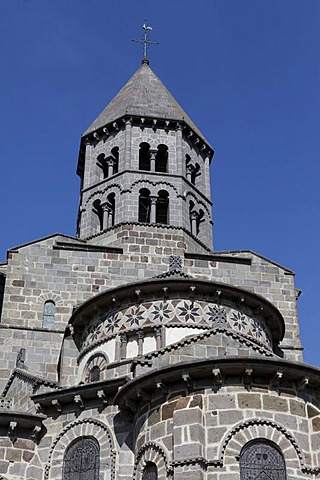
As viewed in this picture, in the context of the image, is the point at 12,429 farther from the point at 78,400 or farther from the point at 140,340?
the point at 140,340

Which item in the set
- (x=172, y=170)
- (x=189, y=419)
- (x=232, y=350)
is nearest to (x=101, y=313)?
(x=232, y=350)

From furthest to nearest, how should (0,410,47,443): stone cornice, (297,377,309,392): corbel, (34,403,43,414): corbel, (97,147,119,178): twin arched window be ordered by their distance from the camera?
1. (97,147,119,178): twin arched window
2. (34,403,43,414): corbel
3. (0,410,47,443): stone cornice
4. (297,377,309,392): corbel

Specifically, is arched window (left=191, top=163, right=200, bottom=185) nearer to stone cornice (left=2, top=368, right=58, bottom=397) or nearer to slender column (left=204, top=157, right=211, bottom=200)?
slender column (left=204, top=157, right=211, bottom=200)

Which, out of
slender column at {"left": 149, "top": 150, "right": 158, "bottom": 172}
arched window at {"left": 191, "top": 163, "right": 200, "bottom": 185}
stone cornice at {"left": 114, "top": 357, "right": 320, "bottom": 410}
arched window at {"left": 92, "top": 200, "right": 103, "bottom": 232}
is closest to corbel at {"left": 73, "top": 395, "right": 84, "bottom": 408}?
stone cornice at {"left": 114, "top": 357, "right": 320, "bottom": 410}

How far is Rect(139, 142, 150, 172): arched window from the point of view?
35.9m

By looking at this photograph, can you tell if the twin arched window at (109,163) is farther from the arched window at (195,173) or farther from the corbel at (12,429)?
the corbel at (12,429)

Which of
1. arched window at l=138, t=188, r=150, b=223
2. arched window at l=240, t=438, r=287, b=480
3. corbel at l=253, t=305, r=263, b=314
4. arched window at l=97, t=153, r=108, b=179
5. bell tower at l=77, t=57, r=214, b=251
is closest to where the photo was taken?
arched window at l=240, t=438, r=287, b=480

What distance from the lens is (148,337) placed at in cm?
2472

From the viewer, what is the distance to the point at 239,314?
25969 mm

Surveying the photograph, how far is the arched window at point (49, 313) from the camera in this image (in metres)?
29.0

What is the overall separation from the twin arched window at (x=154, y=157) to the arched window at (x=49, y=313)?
869 cm

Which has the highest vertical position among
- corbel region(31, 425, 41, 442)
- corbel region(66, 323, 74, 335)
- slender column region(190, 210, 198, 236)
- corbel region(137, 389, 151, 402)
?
slender column region(190, 210, 198, 236)

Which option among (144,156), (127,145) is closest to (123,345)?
(127,145)

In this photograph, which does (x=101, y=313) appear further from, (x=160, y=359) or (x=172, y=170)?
(x=172, y=170)
